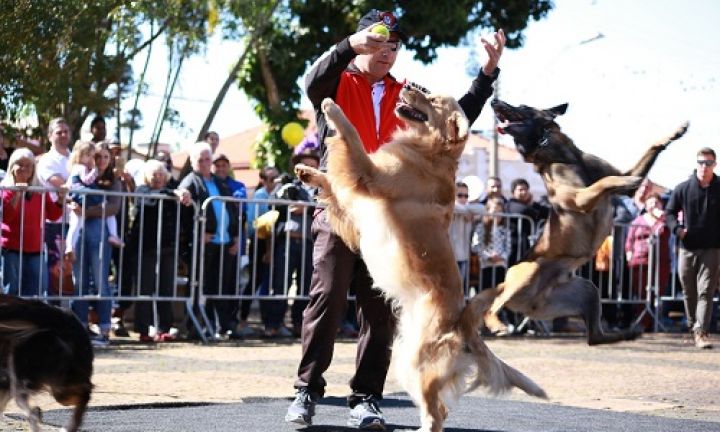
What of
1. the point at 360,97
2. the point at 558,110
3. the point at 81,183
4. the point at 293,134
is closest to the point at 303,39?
the point at 293,134

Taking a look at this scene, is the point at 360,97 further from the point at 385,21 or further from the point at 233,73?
the point at 233,73

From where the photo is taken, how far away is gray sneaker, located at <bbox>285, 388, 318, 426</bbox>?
19.2ft

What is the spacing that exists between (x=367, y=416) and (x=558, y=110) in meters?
2.68

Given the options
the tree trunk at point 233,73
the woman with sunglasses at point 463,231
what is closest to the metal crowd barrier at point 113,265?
the woman with sunglasses at point 463,231

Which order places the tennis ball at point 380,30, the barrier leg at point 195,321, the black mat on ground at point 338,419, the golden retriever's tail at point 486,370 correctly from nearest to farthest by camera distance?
1. the golden retriever's tail at point 486,370
2. the tennis ball at point 380,30
3. the black mat on ground at point 338,419
4. the barrier leg at point 195,321

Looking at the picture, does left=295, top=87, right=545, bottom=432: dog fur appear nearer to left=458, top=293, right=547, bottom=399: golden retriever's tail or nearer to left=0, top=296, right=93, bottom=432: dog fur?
left=458, top=293, right=547, bottom=399: golden retriever's tail

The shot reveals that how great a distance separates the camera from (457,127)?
5719mm

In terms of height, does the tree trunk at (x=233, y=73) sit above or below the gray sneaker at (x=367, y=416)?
above

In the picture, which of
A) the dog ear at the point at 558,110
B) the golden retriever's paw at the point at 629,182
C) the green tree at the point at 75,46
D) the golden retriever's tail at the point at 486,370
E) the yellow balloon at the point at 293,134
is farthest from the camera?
the yellow balloon at the point at 293,134

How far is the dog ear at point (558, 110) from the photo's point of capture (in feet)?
23.7

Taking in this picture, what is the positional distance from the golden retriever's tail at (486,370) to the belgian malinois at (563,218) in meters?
0.88

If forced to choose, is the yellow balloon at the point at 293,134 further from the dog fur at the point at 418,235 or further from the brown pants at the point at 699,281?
the dog fur at the point at 418,235

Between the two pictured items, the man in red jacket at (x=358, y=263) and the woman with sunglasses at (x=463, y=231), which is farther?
the woman with sunglasses at (x=463, y=231)

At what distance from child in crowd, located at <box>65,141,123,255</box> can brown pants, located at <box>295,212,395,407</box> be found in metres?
5.04
